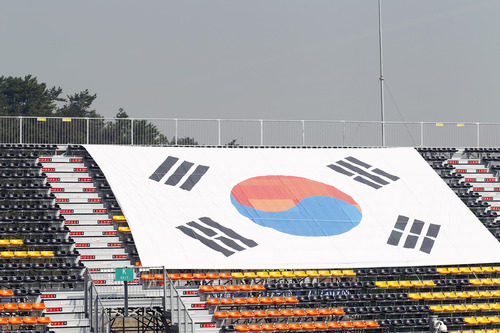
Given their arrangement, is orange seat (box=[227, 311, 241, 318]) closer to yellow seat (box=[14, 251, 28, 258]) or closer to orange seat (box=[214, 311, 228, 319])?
orange seat (box=[214, 311, 228, 319])

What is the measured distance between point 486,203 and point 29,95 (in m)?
40.0

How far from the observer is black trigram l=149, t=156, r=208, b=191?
31453 millimetres

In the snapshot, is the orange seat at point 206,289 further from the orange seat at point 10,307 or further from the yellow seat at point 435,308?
the yellow seat at point 435,308

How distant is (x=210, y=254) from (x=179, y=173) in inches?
181

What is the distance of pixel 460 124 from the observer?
37.8 m

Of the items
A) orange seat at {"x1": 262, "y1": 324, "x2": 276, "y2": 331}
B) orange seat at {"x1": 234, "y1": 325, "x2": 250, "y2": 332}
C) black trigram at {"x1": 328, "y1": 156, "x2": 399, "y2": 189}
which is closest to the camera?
orange seat at {"x1": 234, "y1": 325, "x2": 250, "y2": 332}

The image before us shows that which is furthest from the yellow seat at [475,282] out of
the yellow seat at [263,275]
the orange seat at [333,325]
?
the yellow seat at [263,275]

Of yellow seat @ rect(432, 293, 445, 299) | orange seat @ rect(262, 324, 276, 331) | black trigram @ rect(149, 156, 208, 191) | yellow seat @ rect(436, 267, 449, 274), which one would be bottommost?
orange seat @ rect(262, 324, 276, 331)

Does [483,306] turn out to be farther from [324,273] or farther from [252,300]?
[252,300]

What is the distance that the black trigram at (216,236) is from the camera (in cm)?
2859

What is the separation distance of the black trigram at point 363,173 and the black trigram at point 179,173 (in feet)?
15.1

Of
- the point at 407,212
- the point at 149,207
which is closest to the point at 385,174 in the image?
the point at 407,212

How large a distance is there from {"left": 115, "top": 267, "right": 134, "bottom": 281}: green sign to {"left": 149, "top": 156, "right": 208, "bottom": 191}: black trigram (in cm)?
585

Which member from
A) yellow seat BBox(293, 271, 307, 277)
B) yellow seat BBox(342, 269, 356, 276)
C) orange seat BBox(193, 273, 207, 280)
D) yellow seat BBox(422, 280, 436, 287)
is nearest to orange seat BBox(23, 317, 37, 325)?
orange seat BBox(193, 273, 207, 280)
